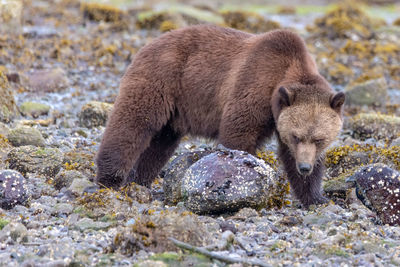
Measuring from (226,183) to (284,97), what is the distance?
4.04 ft

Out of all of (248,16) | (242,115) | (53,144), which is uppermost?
(242,115)

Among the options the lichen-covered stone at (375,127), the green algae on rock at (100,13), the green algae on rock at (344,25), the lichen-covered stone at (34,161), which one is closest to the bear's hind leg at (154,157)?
the lichen-covered stone at (34,161)

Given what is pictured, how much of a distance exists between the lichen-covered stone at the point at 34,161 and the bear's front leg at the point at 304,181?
2781mm

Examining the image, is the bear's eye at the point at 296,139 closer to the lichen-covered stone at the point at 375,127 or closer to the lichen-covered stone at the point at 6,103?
the lichen-covered stone at the point at 375,127

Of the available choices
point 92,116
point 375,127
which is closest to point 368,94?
point 375,127

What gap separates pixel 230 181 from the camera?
6.42 m

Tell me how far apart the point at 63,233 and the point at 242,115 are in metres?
2.60

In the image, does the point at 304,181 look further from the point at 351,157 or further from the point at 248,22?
the point at 248,22

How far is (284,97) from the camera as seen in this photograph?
22.9 ft

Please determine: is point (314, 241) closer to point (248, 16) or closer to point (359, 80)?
point (359, 80)

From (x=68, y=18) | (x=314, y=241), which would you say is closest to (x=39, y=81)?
(x=68, y=18)

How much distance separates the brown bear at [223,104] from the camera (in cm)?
709

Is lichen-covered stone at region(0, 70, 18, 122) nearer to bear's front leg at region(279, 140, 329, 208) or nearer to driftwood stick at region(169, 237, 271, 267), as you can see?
bear's front leg at region(279, 140, 329, 208)

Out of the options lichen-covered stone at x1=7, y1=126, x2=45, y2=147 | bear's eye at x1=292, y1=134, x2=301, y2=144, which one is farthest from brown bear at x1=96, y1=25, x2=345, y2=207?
lichen-covered stone at x1=7, y1=126, x2=45, y2=147
